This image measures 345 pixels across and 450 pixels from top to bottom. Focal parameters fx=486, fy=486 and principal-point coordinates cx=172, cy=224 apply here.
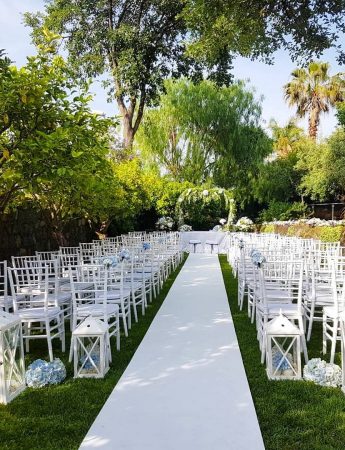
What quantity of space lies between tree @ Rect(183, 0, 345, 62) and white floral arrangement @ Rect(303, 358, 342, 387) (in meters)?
7.30

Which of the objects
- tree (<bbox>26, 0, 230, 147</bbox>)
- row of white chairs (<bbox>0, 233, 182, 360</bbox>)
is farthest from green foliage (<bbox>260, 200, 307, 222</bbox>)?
row of white chairs (<bbox>0, 233, 182, 360</bbox>)

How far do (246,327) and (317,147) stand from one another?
20.5m

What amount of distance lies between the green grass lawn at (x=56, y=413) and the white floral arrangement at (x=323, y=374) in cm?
172

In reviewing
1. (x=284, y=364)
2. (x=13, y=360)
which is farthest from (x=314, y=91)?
(x=13, y=360)

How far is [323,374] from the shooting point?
4.19m

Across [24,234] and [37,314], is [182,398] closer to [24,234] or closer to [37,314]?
[37,314]

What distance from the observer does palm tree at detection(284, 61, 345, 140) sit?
29.0 meters

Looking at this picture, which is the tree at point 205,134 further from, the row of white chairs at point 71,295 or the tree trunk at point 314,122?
the row of white chairs at point 71,295

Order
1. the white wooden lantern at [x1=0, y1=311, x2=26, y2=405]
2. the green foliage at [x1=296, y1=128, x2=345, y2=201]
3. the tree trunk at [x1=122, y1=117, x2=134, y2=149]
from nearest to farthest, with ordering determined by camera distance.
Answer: the white wooden lantern at [x1=0, y1=311, x2=26, y2=405], the tree trunk at [x1=122, y1=117, x2=134, y2=149], the green foliage at [x1=296, y1=128, x2=345, y2=201]

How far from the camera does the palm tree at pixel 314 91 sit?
28984 millimetres

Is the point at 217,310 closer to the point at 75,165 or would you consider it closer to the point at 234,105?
the point at 75,165

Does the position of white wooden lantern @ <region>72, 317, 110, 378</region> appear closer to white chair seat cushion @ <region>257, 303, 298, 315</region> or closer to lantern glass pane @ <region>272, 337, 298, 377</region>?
lantern glass pane @ <region>272, 337, 298, 377</region>

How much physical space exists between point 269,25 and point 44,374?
945 cm

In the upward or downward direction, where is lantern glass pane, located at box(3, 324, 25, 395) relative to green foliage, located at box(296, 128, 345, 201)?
downward
